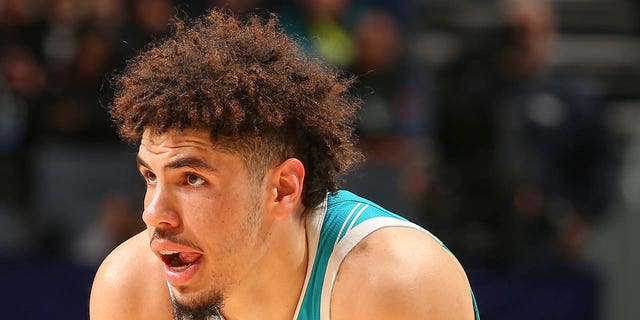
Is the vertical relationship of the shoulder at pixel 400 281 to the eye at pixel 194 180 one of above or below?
below

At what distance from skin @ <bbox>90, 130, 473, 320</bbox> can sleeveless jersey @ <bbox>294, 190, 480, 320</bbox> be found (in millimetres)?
30

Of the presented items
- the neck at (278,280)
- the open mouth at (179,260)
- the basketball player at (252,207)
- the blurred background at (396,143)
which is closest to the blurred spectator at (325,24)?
the blurred background at (396,143)

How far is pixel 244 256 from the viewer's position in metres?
3.35

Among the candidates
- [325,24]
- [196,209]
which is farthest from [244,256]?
[325,24]

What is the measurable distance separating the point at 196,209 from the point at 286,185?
0.33 metres

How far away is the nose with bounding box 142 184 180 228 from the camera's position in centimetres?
315

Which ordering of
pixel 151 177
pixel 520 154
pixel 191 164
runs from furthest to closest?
pixel 520 154 → pixel 151 177 → pixel 191 164

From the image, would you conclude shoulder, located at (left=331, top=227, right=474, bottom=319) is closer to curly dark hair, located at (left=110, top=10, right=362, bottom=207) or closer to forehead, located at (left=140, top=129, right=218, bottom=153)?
curly dark hair, located at (left=110, top=10, right=362, bottom=207)

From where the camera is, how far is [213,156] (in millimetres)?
3170

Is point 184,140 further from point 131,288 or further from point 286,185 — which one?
point 131,288

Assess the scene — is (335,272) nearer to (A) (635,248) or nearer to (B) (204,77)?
(B) (204,77)

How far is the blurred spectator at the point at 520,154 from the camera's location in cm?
720

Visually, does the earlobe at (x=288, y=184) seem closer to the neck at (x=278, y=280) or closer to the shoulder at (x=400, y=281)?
A: the neck at (x=278, y=280)

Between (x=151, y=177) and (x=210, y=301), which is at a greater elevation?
(x=151, y=177)
